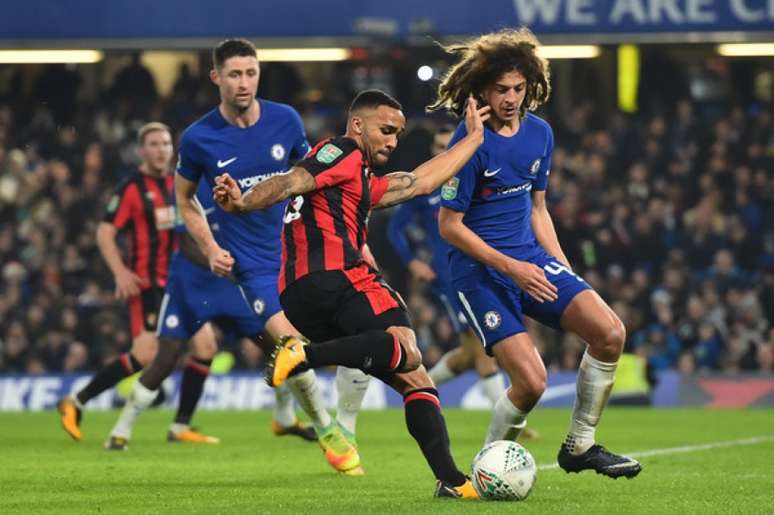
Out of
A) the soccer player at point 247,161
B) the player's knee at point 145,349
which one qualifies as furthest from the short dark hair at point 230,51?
the player's knee at point 145,349

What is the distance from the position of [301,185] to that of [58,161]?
49.0ft

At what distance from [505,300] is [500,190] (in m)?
0.57

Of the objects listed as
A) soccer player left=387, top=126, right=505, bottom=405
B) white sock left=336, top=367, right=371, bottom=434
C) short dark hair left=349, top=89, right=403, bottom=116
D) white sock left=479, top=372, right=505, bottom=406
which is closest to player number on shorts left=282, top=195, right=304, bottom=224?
short dark hair left=349, top=89, right=403, bottom=116

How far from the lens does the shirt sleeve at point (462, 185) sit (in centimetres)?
780

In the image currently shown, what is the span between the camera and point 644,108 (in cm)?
2256

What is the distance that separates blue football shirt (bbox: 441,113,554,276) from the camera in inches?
308

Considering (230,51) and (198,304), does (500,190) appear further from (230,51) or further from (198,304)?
(198,304)

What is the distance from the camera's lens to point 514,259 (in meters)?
7.77

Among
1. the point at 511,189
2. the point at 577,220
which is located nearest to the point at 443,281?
the point at 511,189

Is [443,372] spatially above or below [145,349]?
below

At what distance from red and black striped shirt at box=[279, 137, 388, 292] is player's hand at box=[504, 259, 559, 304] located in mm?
792

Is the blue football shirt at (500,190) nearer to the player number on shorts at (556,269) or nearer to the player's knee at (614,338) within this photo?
the player number on shorts at (556,269)

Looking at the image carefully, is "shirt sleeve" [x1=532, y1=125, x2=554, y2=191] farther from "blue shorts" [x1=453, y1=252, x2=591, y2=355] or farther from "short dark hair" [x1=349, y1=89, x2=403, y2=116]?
"short dark hair" [x1=349, y1=89, x2=403, y2=116]

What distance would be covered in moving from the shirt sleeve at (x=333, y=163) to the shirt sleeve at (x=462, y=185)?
665 millimetres
